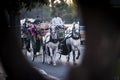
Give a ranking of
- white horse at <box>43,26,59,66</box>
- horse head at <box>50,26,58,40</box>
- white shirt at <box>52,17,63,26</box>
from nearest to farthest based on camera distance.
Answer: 1. white shirt at <box>52,17,63,26</box>
2. horse head at <box>50,26,58,40</box>
3. white horse at <box>43,26,59,66</box>

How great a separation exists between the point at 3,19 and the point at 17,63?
9cm

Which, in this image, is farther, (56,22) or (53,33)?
(53,33)

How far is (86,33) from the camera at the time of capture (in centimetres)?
41

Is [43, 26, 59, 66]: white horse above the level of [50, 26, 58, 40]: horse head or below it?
below

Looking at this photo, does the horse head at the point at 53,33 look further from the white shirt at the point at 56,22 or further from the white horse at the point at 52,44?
the white shirt at the point at 56,22

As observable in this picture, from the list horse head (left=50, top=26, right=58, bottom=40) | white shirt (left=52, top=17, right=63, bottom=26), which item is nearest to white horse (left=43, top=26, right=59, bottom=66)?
horse head (left=50, top=26, right=58, bottom=40)

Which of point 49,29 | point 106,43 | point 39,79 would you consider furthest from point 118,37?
point 49,29

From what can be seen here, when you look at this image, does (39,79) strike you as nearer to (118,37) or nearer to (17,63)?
(17,63)

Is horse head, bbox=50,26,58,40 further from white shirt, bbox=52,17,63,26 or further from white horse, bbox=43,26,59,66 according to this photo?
white shirt, bbox=52,17,63,26

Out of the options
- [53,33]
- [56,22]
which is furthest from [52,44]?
[56,22]

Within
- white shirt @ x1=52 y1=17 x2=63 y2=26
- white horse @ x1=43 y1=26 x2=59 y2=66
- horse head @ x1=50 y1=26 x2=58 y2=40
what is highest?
white shirt @ x1=52 y1=17 x2=63 y2=26

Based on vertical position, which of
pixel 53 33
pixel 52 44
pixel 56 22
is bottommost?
pixel 52 44

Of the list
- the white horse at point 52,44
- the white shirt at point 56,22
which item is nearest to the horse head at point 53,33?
the white horse at point 52,44

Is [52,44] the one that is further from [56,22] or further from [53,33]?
[56,22]
